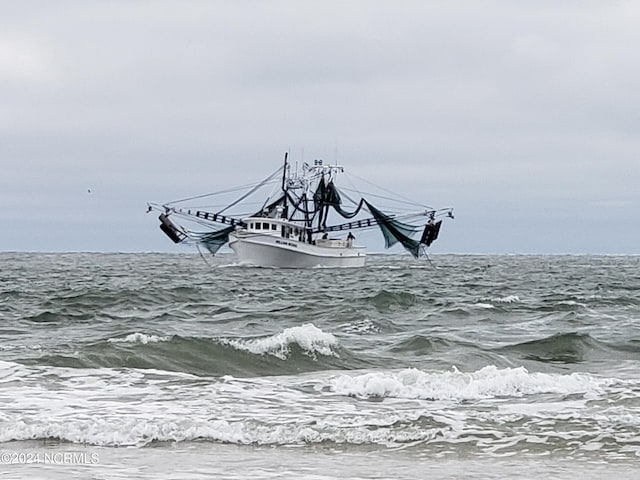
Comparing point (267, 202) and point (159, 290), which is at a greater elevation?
point (267, 202)

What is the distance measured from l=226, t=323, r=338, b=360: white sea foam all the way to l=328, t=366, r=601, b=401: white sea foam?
3.29 meters

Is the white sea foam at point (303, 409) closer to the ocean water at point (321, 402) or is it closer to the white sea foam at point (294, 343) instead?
the ocean water at point (321, 402)

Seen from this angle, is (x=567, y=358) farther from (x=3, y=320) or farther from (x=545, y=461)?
(x=3, y=320)

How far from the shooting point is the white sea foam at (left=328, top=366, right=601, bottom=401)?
13352 mm

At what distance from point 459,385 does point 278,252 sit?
60.4 m

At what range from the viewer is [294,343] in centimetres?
1809

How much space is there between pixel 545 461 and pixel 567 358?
9084 mm

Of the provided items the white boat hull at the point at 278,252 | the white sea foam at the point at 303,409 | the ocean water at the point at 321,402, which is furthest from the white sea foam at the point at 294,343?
the white boat hull at the point at 278,252

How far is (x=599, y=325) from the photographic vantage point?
2489 centimetres

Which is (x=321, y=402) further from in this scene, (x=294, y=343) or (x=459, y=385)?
(x=294, y=343)

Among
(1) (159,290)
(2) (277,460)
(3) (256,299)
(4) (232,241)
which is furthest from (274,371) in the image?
(4) (232,241)

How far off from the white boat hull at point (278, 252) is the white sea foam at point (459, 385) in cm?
5924

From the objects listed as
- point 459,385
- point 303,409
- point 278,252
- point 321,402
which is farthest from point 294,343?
point 278,252

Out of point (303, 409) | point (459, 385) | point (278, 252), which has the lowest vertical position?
point (303, 409)
